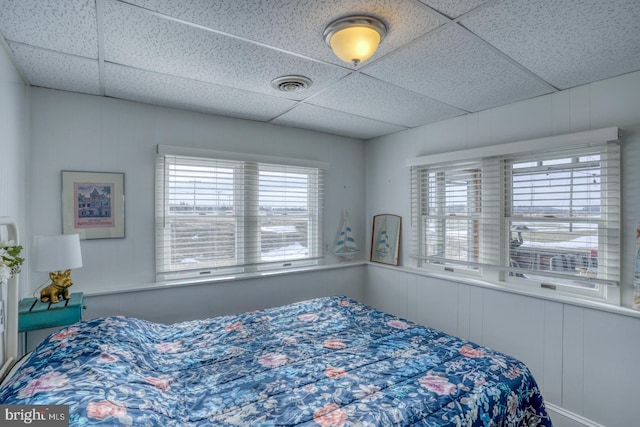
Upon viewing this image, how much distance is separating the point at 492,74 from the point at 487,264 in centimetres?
162

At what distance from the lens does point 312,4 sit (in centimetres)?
145

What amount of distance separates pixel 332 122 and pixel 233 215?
1411 millimetres

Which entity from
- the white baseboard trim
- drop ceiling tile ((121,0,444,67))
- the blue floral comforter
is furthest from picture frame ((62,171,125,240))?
the white baseboard trim

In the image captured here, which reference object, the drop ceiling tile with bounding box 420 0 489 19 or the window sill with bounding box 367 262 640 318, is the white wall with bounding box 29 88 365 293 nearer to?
the window sill with bounding box 367 262 640 318

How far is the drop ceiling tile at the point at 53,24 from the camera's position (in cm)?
146

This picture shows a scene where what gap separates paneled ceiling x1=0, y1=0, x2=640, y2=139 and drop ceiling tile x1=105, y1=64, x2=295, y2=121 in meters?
0.01

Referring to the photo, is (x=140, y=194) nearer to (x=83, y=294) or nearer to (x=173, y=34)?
(x=83, y=294)

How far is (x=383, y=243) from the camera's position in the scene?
152 inches

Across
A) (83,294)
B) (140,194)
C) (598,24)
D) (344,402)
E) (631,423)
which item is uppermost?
(598,24)

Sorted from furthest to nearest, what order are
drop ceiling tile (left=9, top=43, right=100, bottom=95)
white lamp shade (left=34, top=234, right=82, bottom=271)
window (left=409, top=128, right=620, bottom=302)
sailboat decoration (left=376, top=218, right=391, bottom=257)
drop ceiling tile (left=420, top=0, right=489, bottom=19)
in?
1. sailboat decoration (left=376, top=218, right=391, bottom=257)
2. window (left=409, top=128, right=620, bottom=302)
3. white lamp shade (left=34, top=234, right=82, bottom=271)
4. drop ceiling tile (left=9, top=43, right=100, bottom=95)
5. drop ceiling tile (left=420, top=0, right=489, bottom=19)

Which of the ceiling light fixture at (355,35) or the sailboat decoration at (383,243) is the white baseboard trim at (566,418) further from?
the ceiling light fixture at (355,35)

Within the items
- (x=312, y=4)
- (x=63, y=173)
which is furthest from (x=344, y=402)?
(x=63, y=173)

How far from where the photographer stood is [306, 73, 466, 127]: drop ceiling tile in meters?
2.39

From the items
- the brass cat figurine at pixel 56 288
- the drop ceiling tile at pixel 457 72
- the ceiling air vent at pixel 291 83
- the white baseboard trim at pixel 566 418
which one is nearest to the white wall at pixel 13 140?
the brass cat figurine at pixel 56 288
